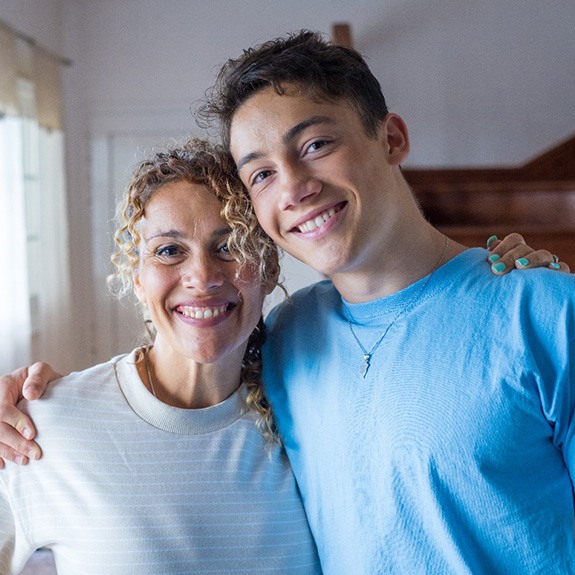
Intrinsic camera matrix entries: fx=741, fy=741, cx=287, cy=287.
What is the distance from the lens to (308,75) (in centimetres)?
126

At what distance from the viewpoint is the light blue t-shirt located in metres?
1.10

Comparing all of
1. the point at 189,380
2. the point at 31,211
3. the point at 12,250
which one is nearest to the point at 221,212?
the point at 189,380

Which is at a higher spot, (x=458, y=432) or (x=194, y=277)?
(x=194, y=277)

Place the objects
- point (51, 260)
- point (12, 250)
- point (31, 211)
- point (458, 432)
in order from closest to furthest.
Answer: point (458, 432) → point (12, 250) → point (31, 211) → point (51, 260)

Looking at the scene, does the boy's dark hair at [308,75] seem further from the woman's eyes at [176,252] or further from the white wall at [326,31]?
the white wall at [326,31]

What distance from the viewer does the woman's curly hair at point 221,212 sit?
1.32m

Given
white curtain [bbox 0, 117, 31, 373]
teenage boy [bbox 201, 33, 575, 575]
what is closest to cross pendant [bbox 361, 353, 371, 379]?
teenage boy [bbox 201, 33, 575, 575]

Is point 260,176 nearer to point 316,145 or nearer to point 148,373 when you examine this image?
point 316,145

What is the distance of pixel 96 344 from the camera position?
5.64 m

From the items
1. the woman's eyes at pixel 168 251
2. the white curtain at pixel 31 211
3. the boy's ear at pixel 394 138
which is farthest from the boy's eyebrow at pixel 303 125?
the white curtain at pixel 31 211

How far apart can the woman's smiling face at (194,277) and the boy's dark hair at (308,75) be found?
0.61 feet

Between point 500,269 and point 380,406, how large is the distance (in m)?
0.30

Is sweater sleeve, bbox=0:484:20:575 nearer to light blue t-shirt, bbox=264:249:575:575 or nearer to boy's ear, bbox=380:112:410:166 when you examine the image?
light blue t-shirt, bbox=264:249:575:575

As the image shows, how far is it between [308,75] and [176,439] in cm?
68
